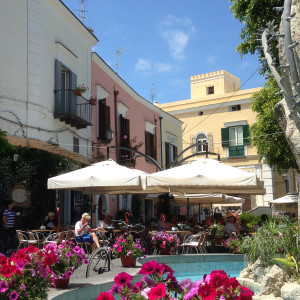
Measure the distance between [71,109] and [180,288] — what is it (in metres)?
13.1

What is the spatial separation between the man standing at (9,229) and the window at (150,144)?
14025mm

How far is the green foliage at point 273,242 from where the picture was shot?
7523mm

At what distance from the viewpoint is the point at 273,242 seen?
7.95 meters

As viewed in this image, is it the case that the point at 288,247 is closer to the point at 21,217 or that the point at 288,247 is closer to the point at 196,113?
the point at 21,217

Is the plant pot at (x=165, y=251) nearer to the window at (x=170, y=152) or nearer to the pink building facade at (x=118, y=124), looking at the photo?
the pink building facade at (x=118, y=124)

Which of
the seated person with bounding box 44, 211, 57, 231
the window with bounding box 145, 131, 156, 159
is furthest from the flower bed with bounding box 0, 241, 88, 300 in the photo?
the window with bounding box 145, 131, 156, 159

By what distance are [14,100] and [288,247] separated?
9127mm

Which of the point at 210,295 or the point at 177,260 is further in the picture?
the point at 177,260

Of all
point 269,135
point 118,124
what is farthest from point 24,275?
point 118,124

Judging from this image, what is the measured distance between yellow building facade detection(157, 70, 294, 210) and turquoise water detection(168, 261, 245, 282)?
2113 cm

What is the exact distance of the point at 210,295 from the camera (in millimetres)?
2883

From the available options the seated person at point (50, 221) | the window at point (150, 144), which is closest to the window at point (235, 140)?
the window at point (150, 144)

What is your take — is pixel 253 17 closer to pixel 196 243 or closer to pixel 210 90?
pixel 196 243

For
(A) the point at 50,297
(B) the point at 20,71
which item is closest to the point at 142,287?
(A) the point at 50,297
